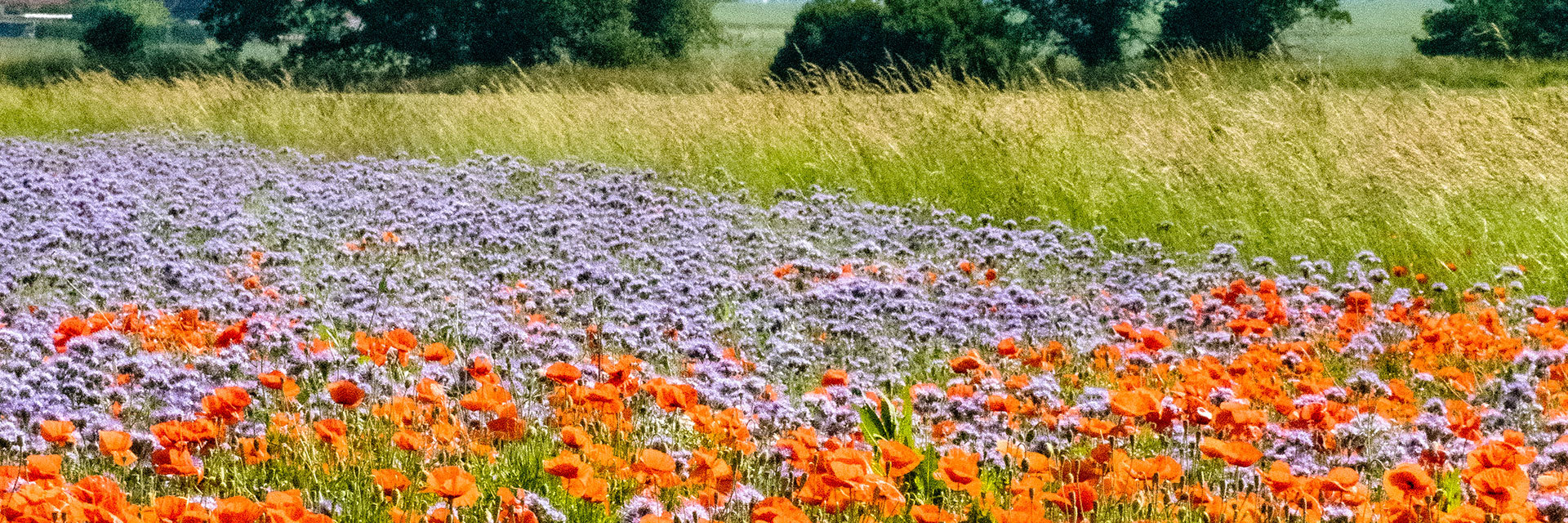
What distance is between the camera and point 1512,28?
2859 centimetres

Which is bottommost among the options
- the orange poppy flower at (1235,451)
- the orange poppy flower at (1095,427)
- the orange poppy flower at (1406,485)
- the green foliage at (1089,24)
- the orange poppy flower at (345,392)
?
the green foliage at (1089,24)

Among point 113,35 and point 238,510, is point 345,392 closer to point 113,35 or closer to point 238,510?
point 238,510

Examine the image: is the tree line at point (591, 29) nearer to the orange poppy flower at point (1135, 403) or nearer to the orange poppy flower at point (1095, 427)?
the orange poppy flower at point (1095, 427)

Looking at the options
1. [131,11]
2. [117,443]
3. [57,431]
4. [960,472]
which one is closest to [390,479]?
[117,443]

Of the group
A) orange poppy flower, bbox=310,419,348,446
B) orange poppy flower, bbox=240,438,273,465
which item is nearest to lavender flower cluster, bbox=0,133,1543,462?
orange poppy flower, bbox=240,438,273,465

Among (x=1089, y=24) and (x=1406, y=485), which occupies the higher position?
(x=1406, y=485)

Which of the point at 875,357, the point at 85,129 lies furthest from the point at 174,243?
the point at 85,129

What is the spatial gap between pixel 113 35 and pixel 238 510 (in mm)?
Answer: 40188

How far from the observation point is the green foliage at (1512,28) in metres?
27.9

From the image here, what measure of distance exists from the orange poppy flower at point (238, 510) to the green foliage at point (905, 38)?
80.2ft

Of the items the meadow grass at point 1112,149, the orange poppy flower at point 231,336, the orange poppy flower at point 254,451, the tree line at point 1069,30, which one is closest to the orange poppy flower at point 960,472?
the orange poppy flower at point 254,451

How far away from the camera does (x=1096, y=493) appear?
2527 mm

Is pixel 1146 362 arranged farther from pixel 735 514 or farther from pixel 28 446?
Answer: pixel 28 446

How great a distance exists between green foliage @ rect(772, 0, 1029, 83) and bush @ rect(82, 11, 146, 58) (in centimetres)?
2105
